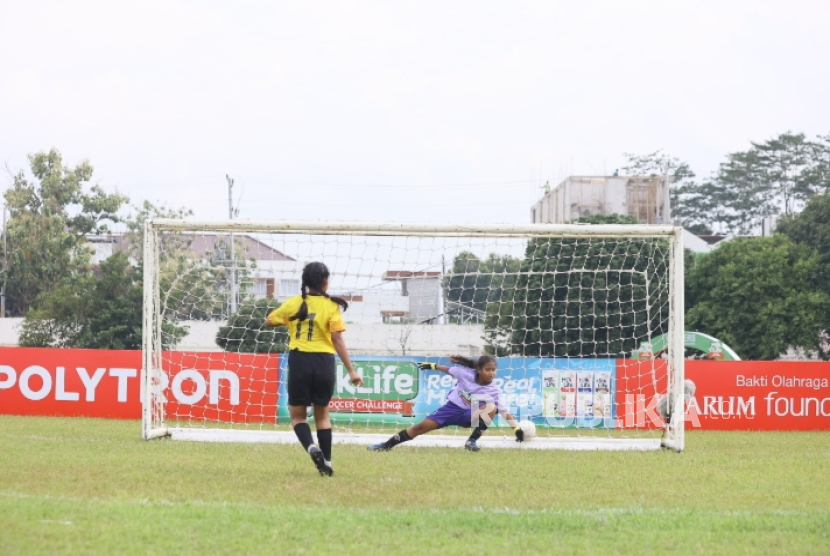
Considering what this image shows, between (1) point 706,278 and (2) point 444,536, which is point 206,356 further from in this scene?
(1) point 706,278

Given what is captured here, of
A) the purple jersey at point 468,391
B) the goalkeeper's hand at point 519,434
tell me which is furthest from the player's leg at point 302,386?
the goalkeeper's hand at point 519,434

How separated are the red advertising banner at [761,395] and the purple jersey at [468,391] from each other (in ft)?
29.7

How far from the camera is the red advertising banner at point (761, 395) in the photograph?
20734 millimetres

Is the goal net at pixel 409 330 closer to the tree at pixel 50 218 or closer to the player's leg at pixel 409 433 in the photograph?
the player's leg at pixel 409 433

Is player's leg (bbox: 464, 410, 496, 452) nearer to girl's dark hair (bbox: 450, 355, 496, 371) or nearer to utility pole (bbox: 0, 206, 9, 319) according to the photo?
girl's dark hair (bbox: 450, 355, 496, 371)

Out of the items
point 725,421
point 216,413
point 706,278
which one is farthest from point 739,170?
point 216,413

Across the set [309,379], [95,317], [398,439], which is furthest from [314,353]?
[95,317]

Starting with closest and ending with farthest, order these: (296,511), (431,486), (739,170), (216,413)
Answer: (296,511), (431,486), (216,413), (739,170)

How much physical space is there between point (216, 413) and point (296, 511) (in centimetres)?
1210

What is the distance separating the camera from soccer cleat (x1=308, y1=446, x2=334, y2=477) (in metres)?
8.55

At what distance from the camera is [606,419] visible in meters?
18.5

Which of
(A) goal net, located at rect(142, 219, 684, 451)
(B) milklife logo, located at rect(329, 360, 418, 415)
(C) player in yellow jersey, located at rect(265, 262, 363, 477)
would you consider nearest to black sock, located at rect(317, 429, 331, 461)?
(C) player in yellow jersey, located at rect(265, 262, 363, 477)

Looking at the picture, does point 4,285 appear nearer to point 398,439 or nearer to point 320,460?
point 398,439

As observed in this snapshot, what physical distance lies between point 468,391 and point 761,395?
10.5m
